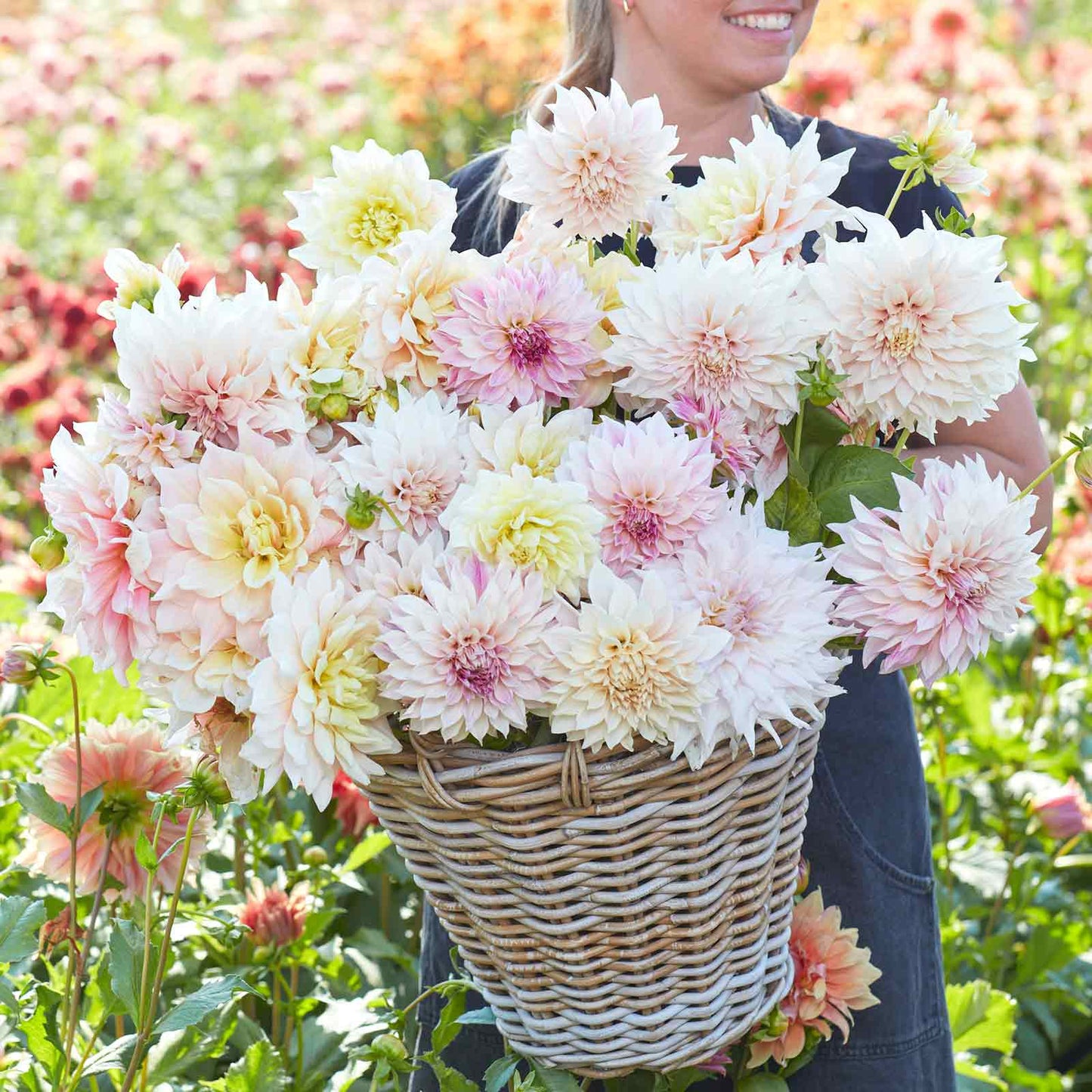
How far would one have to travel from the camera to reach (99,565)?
816mm

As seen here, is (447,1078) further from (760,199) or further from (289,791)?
(289,791)

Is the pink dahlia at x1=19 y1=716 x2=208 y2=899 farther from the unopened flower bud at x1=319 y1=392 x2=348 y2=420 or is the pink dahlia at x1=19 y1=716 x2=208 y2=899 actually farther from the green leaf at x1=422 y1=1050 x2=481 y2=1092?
the unopened flower bud at x1=319 y1=392 x2=348 y2=420

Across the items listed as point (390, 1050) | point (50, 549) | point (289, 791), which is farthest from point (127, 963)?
point (289, 791)

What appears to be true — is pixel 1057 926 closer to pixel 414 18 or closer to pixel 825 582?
pixel 825 582

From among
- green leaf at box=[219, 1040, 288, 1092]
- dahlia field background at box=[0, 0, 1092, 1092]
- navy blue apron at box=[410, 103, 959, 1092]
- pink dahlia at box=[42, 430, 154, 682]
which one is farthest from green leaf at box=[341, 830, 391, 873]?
pink dahlia at box=[42, 430, 154, 682]

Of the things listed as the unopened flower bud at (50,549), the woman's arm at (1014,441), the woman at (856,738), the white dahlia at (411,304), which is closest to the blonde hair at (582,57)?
the woman at (856,738)

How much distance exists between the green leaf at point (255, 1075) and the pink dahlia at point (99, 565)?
0.47 metres

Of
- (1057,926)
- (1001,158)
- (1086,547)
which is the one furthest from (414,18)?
(1057,926)

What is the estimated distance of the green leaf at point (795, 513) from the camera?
87 centimetres

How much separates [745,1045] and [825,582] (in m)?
0.47

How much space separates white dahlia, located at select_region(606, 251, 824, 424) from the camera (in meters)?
0.82

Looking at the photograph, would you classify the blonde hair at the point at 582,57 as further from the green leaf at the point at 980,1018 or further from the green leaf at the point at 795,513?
the green leaf at the point at 980,1018

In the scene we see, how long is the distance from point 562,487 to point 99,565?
258 mm

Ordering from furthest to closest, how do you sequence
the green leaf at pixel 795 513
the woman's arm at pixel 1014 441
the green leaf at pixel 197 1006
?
the woman's arm at pixel 1014 441
the green leaf at pixel 197 1006
the green leaf at pixel 795 513
